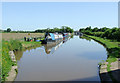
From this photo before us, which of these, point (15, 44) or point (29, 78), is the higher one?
point (15, 44)

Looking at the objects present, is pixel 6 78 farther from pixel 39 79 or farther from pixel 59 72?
pixel 59 72

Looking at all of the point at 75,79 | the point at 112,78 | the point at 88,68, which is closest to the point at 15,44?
the point at 88,68

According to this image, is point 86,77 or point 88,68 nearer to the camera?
point 86,77

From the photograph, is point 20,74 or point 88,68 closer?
point 20,74

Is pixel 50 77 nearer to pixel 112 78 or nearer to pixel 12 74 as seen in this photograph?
pixel 12 74

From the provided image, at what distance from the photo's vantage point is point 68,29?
86875mm

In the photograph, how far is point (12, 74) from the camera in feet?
23.3

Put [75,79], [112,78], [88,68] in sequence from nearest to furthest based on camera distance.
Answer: [112,78] → [75,79] → [88,68]

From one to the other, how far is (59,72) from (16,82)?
2367 millimetres

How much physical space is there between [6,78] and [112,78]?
4.45 meters

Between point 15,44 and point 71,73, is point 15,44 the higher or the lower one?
the higher one

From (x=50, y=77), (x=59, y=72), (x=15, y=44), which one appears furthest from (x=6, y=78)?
(x=15, y=44)

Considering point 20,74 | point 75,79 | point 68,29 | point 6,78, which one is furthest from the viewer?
point 68,29

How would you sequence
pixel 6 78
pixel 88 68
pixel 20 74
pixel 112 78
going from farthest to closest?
pixel 88 68
pixel 20 74
pixel 6 78
pixel 112 78
